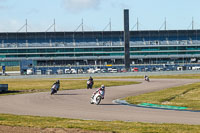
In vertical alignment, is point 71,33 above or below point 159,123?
above

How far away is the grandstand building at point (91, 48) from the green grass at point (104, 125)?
120 m

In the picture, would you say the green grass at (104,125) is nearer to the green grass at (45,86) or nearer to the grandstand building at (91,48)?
the green grass at (45,86)

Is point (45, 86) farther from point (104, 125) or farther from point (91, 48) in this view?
point (91, 48)

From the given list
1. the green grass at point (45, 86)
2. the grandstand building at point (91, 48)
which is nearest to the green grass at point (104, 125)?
the green grass at point (45, 86)

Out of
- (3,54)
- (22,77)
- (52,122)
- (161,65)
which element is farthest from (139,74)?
(52,122)

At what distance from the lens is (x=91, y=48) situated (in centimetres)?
14450

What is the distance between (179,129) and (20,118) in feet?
29.2

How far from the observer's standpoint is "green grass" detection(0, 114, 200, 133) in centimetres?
1602

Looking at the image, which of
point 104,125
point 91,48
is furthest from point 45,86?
point 91,48

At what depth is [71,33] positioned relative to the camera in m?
152

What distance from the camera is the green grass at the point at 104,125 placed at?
16.0 metres

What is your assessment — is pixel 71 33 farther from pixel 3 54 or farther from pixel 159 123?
pixel 159 123

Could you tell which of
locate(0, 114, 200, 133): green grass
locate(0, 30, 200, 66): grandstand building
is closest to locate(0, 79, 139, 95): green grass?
locate(0, 114, 200, 133): green grass

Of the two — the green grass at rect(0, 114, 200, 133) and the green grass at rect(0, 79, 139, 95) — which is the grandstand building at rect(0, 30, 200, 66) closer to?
the green grass at rect(0, 79, 139, 95)
